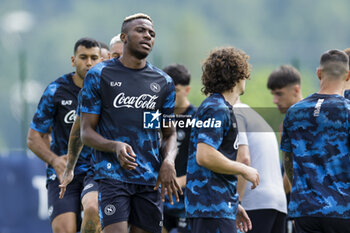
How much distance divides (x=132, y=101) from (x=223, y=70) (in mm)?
877

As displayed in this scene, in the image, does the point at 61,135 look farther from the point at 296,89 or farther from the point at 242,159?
the point at 296,89

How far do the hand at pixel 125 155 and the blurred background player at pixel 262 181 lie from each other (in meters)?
1.60

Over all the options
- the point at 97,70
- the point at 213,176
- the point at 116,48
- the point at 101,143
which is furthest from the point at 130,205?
the point at 116,48

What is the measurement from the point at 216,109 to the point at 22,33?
2499 inches

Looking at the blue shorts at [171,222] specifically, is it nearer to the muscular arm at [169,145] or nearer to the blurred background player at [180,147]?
the blurred background player at [180,147]

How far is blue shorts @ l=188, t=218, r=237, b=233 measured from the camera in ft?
18.9

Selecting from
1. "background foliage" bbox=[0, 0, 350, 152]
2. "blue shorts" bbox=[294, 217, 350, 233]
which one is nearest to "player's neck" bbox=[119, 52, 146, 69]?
"blue shorts" bbox=[294, 217, 350, 233]

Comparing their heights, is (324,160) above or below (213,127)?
below

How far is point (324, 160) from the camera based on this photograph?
A: 19.0 feet

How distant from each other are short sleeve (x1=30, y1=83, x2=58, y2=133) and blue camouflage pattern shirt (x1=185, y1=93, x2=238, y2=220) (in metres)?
2.23

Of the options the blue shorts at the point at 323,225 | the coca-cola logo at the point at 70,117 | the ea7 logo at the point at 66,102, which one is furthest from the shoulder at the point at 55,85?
the blue shorts at the point at 323,225

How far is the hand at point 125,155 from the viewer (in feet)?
18.3

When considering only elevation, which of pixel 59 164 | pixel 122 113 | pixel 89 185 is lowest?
pixel 89 185

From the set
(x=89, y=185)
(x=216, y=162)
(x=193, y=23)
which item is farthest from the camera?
(x=193, y=23)
